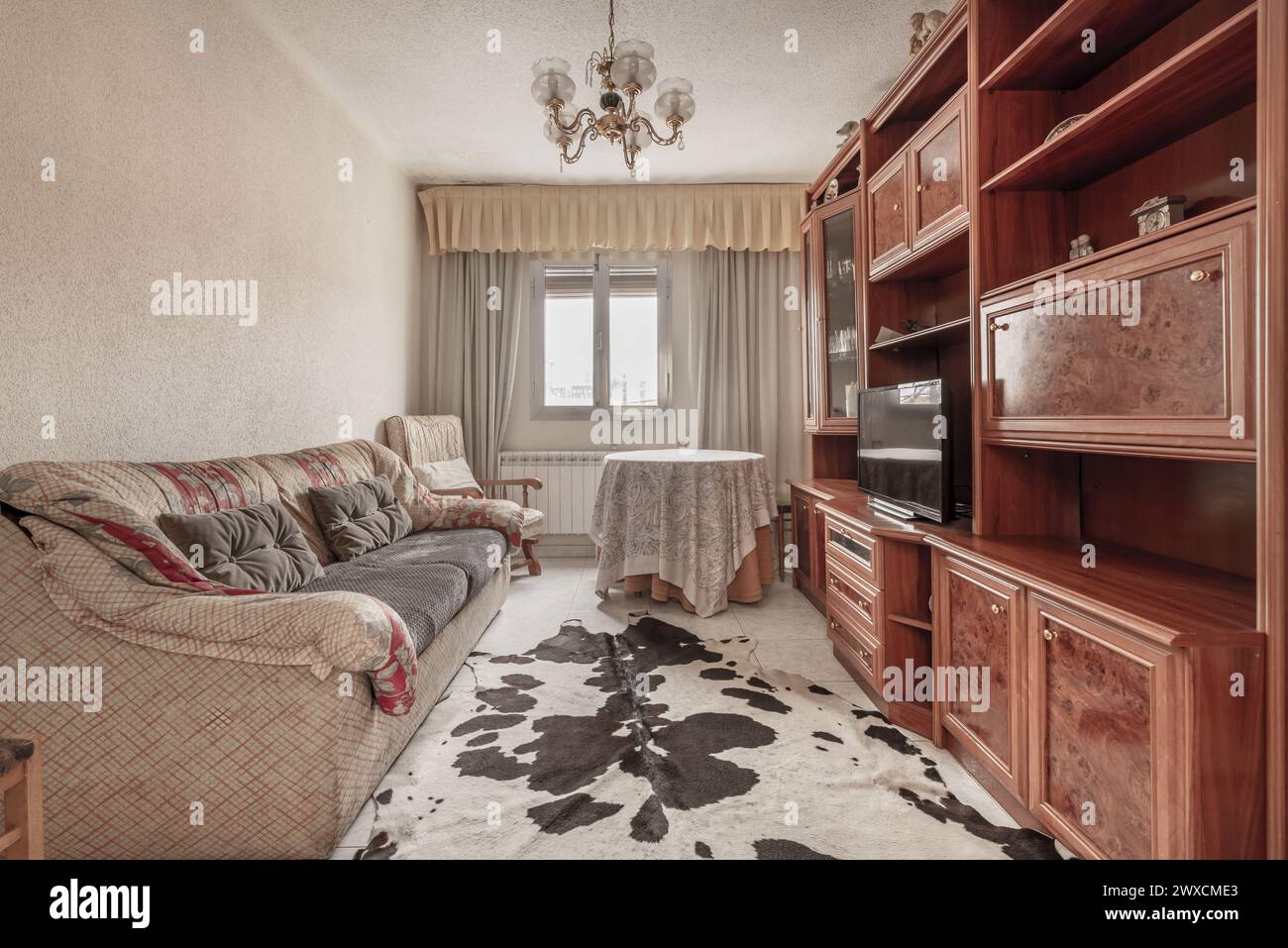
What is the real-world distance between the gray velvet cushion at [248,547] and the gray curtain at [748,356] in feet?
10.7

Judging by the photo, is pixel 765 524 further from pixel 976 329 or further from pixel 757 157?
pixel 757 157

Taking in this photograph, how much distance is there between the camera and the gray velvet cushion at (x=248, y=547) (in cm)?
185

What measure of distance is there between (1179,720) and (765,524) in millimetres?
2381

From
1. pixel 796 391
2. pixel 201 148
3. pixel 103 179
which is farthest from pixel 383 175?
pixel 796 391

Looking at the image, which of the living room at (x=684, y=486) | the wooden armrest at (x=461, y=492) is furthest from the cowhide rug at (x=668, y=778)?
the wooden armrest at (x=461, y=492)

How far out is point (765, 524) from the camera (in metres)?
3.44

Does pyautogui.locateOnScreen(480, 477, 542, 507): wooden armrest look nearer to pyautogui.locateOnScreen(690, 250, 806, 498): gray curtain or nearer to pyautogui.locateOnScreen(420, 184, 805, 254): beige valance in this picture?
pyautogui.locateOnScreen(690, 250, 806, 498): gray curtain

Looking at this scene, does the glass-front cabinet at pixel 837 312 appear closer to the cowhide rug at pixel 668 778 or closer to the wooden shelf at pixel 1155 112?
the wooden shelf at pixel 1155 112

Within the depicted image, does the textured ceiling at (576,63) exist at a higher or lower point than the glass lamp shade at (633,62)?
higher

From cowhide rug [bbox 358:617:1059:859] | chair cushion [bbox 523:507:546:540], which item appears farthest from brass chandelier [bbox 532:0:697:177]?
chair cushion [bbox 523:507:546:540]

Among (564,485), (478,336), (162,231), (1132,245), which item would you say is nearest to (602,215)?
(478,336)

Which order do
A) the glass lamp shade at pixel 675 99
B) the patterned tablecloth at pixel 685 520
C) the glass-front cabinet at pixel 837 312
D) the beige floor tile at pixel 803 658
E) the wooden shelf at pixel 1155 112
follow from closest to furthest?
1. the wooden shelf at pixel 1155 112
2. the glass lamp shade at pixel 675 99
3. the beige floor tile at pixel 803 658
4. the patterned tablecloth at pixel 685 520
5. the glass-front cabinet at pixel 837 312

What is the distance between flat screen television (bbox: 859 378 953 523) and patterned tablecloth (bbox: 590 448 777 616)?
26.6 inches
